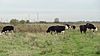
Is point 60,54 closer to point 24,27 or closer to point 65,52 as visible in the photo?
point 65,52

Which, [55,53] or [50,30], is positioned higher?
[55,53]

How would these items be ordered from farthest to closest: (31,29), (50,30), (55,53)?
(31,29), (50,30), (55,53)

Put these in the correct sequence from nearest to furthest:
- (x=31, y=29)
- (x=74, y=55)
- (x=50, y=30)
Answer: (x=74, y=55) → (x=50, y=30) → (x=31, y=29)

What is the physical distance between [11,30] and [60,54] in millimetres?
25882

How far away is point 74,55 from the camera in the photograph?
15312 millimetres

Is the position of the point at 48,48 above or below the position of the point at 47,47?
above

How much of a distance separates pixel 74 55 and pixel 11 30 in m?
26.7

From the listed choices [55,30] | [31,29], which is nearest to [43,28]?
[31,29]

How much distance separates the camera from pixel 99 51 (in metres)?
16.0

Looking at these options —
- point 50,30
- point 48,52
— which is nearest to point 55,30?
point 50,30

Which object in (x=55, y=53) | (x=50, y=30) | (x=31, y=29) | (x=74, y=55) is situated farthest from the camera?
(x=31, y=29)

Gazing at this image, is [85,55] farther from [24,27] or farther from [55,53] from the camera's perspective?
[24,27]

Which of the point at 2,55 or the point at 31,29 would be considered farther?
the point at 31,29

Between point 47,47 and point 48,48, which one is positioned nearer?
point 48,48
